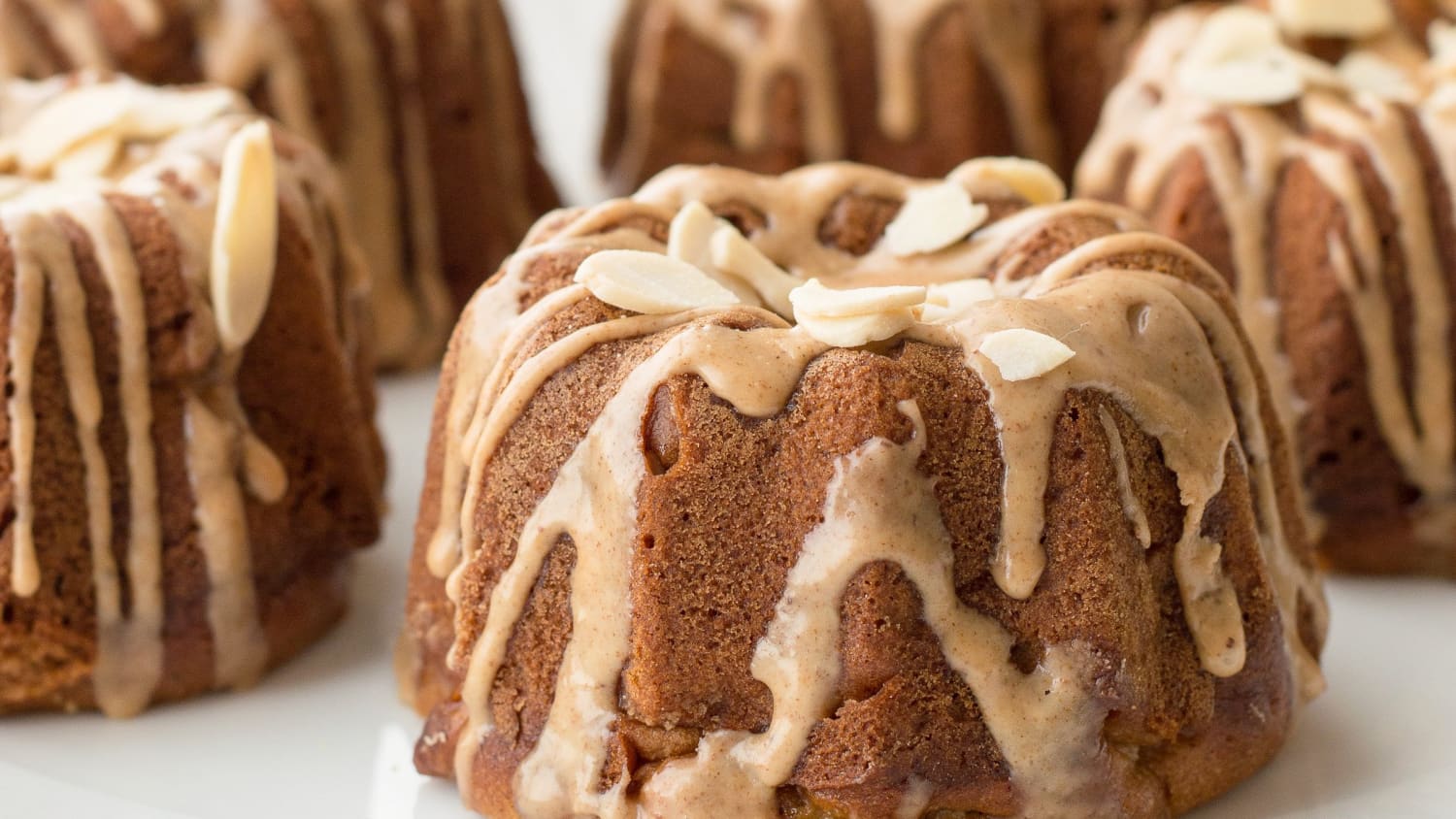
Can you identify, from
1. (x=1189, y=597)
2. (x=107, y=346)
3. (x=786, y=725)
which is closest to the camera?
(x=786, y=725)

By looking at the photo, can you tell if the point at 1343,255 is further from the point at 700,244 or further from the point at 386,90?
the point at 386,90

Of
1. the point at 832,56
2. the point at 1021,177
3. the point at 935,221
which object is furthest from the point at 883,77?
the point at 935,221

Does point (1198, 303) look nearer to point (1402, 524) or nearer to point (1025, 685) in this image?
point (1025, 685)

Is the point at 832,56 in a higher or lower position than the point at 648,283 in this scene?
lower

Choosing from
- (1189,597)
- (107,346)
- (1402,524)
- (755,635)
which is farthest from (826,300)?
(1402,524)

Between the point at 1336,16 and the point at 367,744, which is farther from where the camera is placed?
the point at 1336,16

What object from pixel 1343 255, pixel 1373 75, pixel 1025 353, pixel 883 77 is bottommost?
pixel 883 77

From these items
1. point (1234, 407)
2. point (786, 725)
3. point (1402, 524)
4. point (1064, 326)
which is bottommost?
point (1402, 524)

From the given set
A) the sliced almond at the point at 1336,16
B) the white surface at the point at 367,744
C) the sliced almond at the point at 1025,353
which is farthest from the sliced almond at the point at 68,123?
the sliced almond at the point at 1336,16
